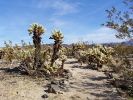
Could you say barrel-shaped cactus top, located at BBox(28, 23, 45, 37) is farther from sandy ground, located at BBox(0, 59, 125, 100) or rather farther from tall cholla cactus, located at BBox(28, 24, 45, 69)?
sandy ground, located at BBox(0, 59, 125, 100)

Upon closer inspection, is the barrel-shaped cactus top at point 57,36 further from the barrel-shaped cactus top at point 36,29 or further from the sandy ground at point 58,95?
the sandy ground at point 58,95

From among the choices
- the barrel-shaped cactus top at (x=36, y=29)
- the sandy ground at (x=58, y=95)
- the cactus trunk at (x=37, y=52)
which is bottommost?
the sandy ground at (x=58, y=95)

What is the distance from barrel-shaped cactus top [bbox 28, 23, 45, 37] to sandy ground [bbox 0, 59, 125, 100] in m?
1.93

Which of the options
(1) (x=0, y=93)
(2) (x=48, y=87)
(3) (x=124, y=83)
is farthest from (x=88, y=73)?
(1) (x=0, y=93)

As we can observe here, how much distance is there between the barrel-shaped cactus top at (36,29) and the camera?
14.0m

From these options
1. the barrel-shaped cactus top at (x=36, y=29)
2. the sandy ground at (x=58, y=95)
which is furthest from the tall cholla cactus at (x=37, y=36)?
the sandy ground at (x=58, y=95)

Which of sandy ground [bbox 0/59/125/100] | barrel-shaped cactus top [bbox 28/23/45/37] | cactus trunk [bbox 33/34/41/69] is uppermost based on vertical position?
barrel-shaped cactus top [bbox 28/23/45/37]

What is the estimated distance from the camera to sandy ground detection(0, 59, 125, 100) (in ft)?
36.1

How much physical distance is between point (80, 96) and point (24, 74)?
3.48 meters

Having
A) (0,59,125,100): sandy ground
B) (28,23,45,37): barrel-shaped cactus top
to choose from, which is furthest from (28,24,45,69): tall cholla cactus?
(0,59,125,100): sandy ground

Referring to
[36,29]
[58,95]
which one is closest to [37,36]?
[36,29]

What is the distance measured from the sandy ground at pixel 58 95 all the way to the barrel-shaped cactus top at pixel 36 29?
6.33 feet

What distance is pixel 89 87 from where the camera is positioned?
1271 centimetres

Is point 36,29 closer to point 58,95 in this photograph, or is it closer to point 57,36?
point 57,36
